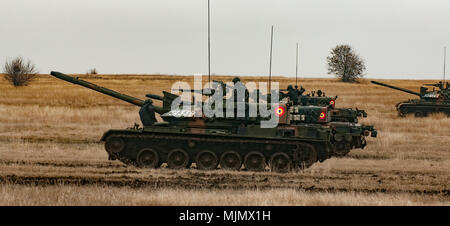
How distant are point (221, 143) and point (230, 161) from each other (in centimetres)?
54

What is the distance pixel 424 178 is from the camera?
15.9 m

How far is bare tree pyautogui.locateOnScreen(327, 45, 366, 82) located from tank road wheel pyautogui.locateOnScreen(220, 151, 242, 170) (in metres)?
80.1

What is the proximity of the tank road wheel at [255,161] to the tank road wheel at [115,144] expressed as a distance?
3.32m

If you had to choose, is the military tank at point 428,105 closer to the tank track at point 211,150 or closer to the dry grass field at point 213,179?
the dry grass field at point 213,179

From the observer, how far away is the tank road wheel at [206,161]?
16.3m

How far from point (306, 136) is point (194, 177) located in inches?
124

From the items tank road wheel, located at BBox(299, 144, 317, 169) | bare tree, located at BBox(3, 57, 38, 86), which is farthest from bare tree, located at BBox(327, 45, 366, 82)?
tank road wheel, located at BBox(299, 144, 317, 169)

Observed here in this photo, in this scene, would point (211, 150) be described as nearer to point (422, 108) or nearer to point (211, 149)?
point (211, 149)

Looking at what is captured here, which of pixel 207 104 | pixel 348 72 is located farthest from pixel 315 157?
pixel 348 72

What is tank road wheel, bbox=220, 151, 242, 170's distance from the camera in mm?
16250

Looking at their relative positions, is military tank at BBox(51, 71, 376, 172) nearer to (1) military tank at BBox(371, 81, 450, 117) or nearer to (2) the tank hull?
(1) military tank at BBox(371, 81, 450, 117)

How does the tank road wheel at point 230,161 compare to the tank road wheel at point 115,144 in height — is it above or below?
below

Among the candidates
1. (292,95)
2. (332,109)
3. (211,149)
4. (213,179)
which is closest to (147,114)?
(211,149)

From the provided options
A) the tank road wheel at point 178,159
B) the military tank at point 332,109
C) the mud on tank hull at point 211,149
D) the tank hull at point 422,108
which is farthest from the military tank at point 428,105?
the tank road wheel at point 178,159
